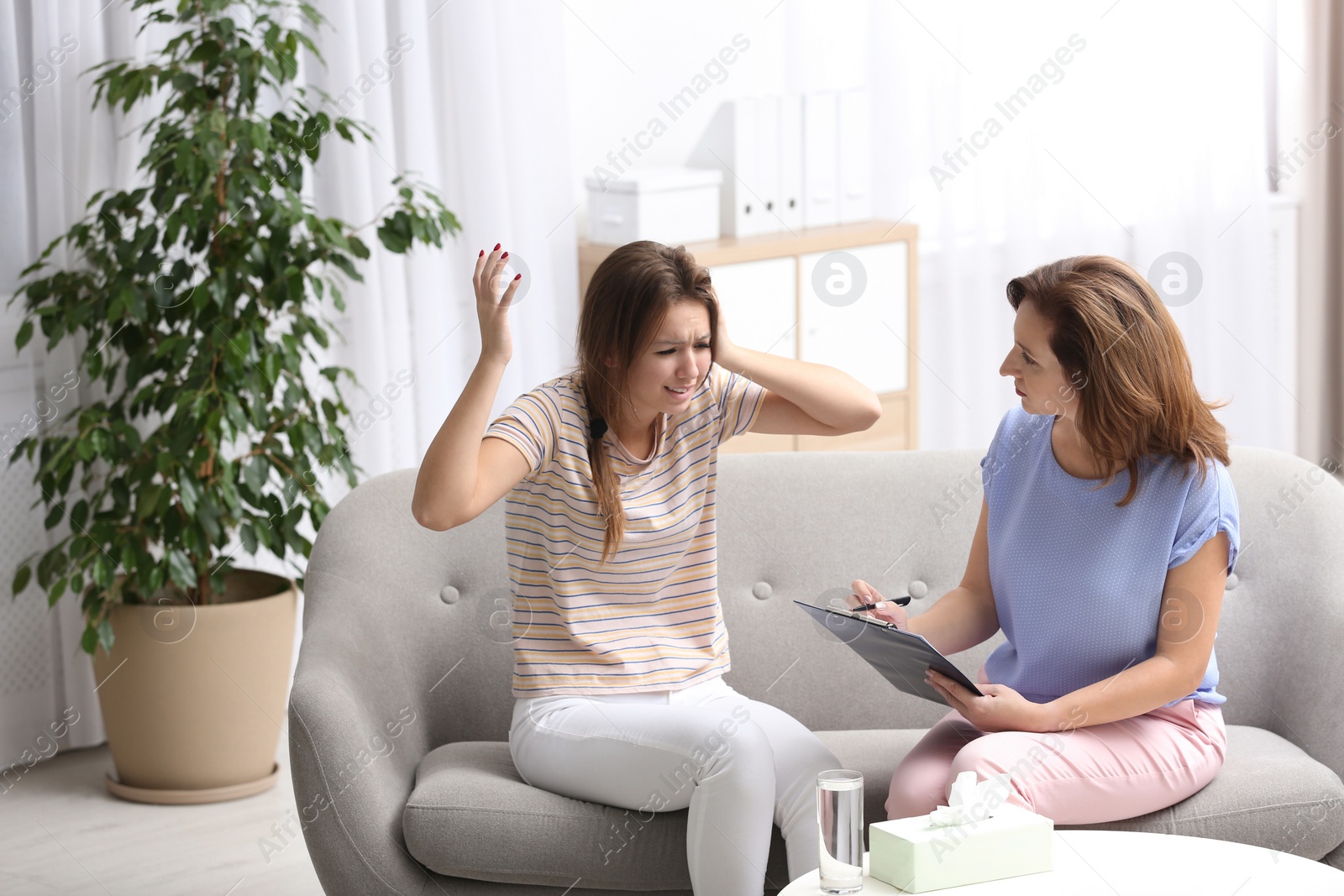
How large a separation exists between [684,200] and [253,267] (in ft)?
4.61

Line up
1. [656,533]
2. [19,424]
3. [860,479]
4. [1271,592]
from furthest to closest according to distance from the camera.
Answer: [19,424] < [860,479] < [1271,592] < [656,533]

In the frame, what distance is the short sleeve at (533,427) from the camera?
183 cm

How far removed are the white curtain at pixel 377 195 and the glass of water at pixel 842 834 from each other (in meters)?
2.13

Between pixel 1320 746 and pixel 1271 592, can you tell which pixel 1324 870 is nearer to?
pixel 1320 746

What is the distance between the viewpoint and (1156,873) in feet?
→ 4.83

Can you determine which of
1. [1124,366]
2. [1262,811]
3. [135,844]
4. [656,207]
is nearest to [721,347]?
[1124,366]

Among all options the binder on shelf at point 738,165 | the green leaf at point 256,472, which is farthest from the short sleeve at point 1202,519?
the binder on shelf at point 738,165

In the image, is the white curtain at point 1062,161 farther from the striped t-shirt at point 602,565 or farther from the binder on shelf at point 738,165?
the striped t-shirt at point 602,565

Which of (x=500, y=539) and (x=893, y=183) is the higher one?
(x=893, y=183)

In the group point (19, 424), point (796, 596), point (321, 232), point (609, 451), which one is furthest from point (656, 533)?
point (19, 424)

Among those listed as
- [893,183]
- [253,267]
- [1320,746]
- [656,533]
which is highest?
[893,183]

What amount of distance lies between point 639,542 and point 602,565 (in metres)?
0.06

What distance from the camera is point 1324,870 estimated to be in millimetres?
1495

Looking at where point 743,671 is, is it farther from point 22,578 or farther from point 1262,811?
point 22,578
